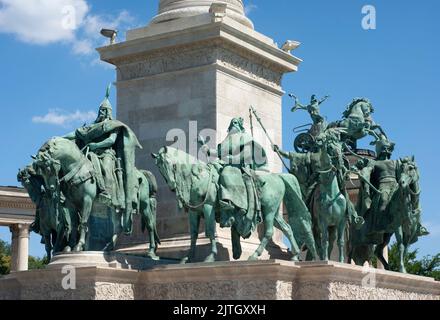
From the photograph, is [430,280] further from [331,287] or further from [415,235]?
[331,287]

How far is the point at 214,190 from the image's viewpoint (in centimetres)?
2384

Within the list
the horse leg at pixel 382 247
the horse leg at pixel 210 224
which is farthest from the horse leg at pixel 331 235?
the horse leg at pixel 210 224

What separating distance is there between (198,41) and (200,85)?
113cm

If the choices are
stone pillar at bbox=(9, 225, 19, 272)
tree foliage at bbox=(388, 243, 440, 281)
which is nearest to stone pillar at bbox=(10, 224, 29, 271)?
stone pillar at bbox=(9, 225, 19, 272)

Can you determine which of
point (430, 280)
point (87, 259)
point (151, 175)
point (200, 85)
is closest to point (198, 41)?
point (200, 85)

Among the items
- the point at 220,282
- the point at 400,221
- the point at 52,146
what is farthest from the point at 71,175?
the point at 400,221

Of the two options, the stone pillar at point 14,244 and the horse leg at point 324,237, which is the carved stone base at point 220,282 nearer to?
the horse leg at point 324,237

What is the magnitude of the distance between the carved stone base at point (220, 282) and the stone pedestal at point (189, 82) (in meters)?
2.14

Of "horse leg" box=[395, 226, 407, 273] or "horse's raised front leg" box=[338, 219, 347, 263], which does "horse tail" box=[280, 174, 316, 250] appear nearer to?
"horse's raised front leg" box=[338, 219, 347, 263]

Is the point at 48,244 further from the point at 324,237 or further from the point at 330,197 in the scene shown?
the point at 330,197

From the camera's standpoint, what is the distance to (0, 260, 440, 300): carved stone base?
22.4 metres

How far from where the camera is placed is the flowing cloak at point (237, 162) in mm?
23688

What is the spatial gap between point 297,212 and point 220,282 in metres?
3.28

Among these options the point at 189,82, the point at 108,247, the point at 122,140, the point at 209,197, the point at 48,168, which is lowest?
the point at 108,247
